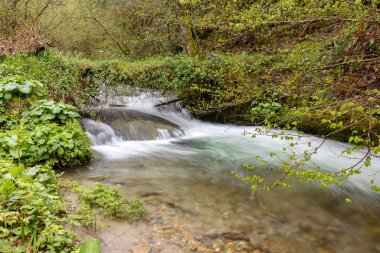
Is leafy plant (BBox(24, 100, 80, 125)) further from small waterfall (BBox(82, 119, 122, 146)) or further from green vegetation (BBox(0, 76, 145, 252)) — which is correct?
small waterfall (BBox(82, 119, 122, 146))

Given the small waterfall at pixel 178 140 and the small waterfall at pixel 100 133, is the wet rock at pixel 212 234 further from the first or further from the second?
the small waterfall at pixel 100 133

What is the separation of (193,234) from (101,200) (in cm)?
122

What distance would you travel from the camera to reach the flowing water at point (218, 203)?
11.5ft

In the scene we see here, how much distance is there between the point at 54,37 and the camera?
522 inches

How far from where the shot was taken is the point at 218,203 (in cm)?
438

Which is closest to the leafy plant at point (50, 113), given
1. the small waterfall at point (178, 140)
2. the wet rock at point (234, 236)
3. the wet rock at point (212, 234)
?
the small waterfall at point (178, 140)

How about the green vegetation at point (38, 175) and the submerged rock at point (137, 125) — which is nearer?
the green vegetation at point (38, 175)

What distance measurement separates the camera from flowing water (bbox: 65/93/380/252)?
3490mm

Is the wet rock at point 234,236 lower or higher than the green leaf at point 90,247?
lower

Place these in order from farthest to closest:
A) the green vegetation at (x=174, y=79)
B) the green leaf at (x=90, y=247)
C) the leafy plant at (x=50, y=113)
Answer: the leafy plant at (x=50, y=113)
the green vegetation at (x=174, y=79)
the green leaf at (x=90, y=247)

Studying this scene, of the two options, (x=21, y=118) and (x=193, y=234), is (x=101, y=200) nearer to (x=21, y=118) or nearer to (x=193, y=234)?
(x=193, y=234)

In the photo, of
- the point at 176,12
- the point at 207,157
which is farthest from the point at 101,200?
the point at 176,12

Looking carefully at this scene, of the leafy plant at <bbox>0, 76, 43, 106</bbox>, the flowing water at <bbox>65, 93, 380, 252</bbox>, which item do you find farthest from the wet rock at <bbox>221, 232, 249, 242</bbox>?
the leafy plant at <bbox>0, 76, 43, 106</bbox>

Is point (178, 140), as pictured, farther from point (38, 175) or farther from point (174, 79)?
point (38, 175)
